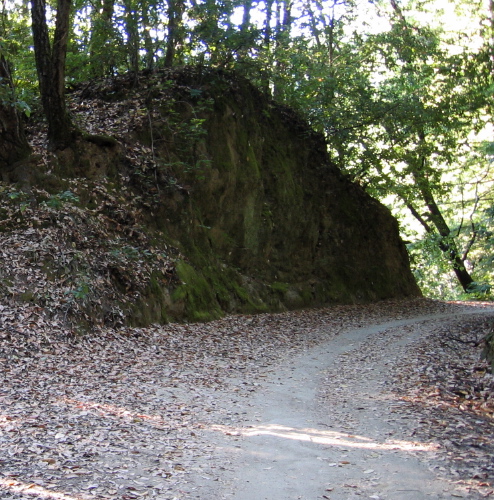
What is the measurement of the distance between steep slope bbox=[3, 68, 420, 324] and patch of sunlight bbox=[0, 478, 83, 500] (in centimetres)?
616

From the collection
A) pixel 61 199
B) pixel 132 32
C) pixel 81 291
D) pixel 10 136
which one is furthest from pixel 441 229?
pixel 81 291

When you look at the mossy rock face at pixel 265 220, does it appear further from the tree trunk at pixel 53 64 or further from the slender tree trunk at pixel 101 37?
the tree trunk at pixel 53 64

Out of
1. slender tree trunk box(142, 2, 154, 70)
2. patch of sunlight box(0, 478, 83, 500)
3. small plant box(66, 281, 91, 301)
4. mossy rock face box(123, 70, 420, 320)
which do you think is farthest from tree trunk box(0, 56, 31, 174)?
patch of sunlight box(0, 478, 83, 500)

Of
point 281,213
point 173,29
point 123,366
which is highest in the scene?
point 173,29

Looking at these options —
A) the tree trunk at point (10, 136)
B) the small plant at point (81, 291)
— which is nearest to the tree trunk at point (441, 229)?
the tree trunk at point (10, 136)

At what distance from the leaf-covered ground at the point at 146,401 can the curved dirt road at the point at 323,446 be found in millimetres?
Answer: 216

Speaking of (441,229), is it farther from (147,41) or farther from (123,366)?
(123,366)

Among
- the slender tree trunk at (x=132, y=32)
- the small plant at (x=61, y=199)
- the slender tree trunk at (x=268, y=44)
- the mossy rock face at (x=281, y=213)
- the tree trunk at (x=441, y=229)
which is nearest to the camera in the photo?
the small plant at (x=61, y=199)

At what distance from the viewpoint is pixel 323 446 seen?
18.5 ft

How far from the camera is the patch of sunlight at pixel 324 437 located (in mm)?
5668

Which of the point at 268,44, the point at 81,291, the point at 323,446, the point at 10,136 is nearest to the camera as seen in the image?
the point at 323,446

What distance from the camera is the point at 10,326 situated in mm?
8906

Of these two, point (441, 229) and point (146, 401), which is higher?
point (441, 229)

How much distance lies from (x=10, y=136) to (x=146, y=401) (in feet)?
29.1
